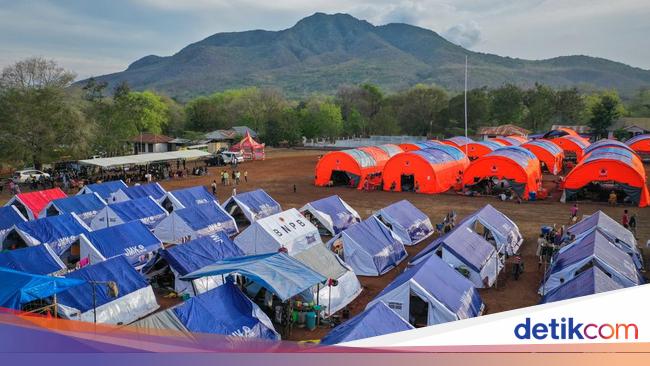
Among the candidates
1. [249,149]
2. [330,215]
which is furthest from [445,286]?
[249,149]

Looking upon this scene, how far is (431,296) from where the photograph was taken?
10.5 meters

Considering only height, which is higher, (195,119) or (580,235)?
(195,119)

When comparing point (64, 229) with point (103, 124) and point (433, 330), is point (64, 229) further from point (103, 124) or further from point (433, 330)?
point (103, 124)

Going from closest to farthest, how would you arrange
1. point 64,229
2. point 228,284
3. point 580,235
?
point 228,284 < point 580,235 < point 64,229

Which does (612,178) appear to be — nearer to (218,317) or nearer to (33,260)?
(218,317)

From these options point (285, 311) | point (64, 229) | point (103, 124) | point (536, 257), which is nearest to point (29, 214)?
point (64, 229)

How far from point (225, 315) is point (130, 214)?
1135 cm

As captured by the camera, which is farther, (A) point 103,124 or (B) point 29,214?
(A) point 103,124

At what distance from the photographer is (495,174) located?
2730 cm

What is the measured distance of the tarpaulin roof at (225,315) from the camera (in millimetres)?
8578

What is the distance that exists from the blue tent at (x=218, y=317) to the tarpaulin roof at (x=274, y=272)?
43 cm

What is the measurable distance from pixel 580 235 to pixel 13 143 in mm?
34141

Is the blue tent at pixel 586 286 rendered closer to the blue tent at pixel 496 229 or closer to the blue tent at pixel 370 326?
the blue tent at pixel 370 326

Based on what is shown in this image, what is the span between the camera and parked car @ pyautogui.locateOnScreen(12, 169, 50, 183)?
3427 cm
